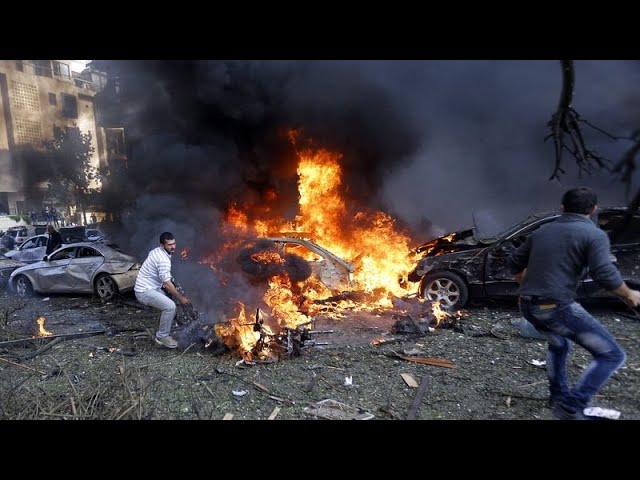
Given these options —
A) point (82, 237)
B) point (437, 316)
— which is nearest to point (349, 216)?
point (437, 316)

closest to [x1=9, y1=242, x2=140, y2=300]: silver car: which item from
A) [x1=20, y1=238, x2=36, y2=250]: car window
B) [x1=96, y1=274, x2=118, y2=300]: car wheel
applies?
[x1=96, y1=274, x2=118, y2=300]: car wheel

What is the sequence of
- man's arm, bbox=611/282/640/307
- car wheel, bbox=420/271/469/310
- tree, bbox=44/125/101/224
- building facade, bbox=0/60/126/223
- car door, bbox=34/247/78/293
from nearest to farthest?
man's arm, bbox=611/282/640/307, car wheel, bbox=420/271/469/310, building facade, bbox=0/60/126/223, car door, bbox=34/247/78/293, tree, bbox=44/125/101/224

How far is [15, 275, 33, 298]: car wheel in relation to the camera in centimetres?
909

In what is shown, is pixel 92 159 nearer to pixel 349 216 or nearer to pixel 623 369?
pixel 349 216

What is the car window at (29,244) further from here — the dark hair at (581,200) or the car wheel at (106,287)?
the dark hair at (581,200)

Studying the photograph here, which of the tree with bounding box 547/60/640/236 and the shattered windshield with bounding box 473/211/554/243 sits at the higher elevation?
the tree with bounding box 547/60/640/236

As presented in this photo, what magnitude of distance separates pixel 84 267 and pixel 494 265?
29.0 feet

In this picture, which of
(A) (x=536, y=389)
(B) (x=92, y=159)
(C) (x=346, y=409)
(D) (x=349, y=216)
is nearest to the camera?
(C) (x=346, y=409)

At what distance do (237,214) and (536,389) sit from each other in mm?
8523

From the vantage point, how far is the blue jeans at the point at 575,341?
9.91ft

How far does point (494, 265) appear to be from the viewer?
654cm

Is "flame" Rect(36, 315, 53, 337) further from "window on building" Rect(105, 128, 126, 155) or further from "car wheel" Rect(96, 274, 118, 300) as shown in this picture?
"window on building" Rect(105, 128, 126, 155)

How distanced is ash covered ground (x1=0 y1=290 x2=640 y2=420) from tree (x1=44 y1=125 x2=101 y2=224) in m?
7.64

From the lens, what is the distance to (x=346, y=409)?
11.9ft
